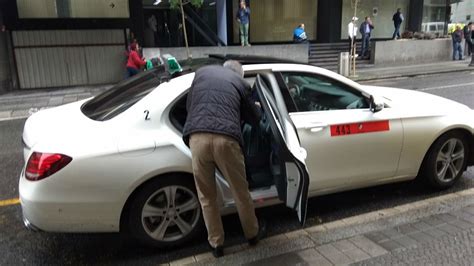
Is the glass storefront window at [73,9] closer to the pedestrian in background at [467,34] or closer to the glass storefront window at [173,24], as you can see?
the glass storefront window at [173,24]

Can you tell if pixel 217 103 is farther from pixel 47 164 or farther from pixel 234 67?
pixel 47 164

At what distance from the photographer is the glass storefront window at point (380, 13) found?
75.4ft

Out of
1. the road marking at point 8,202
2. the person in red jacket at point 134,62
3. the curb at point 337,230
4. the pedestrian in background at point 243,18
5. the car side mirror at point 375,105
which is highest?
the pedestrian in background at point 243,18

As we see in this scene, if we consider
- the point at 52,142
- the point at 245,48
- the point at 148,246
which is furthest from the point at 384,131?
the point at 245,48

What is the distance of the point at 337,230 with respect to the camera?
12.0 ft

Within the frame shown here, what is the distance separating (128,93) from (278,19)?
63.6 ft

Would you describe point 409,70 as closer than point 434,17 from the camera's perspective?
Yes

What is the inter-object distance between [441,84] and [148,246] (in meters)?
12.5

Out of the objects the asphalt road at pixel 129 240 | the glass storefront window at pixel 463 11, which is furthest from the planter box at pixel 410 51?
the glass storefront window at pixel 463 11

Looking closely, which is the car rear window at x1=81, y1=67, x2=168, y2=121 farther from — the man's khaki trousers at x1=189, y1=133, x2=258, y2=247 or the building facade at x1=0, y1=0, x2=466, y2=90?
the building facade at x1=0, y1=0, x2=466, y2=90

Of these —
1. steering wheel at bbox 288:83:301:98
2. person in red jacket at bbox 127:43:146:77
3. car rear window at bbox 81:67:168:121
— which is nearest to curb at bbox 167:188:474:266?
steering wheel at bbox 288:83:301:98

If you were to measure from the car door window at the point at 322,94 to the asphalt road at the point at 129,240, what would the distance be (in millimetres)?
1009

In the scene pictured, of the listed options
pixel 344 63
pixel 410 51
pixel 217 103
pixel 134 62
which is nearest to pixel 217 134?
pixel 217 103

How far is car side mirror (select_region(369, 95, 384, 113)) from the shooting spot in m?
3.96
